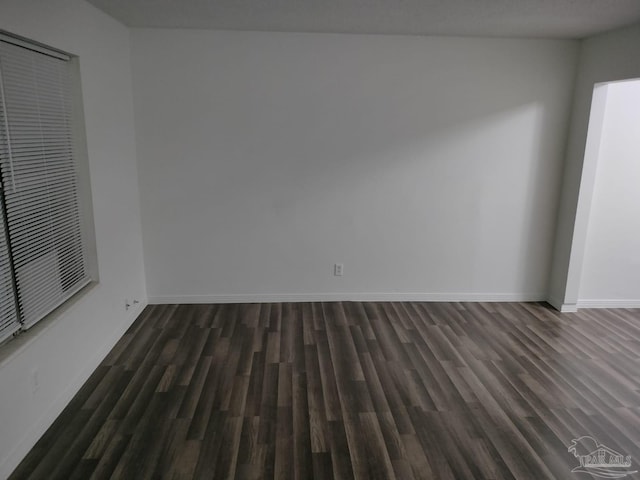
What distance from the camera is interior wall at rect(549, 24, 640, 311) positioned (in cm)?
370

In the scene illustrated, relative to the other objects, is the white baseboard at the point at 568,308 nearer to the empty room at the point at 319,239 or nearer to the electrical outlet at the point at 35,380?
the empty room at the point at 319,239

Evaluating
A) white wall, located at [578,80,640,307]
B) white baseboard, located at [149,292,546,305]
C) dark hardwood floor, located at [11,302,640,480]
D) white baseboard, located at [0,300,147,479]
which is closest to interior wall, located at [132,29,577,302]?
white baseboard, located at [149,292,546,305]

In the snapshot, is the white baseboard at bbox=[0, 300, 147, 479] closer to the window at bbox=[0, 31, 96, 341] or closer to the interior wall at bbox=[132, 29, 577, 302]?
the window at bbox=[0, 31, 96, 341]

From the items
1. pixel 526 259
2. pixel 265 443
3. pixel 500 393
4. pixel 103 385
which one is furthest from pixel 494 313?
pixel 103 385

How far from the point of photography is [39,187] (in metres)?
2.54

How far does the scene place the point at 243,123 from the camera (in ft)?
13.6

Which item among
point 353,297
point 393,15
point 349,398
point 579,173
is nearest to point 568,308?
point 579,173

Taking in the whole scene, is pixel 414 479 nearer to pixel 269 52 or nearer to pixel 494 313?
pixel 494 313

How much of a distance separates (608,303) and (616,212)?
3.16ft

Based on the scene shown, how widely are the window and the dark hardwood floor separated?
2.57 ft

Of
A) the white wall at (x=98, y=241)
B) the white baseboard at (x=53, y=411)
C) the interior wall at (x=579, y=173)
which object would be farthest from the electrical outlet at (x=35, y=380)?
the interior wall at (x=579, y=173)

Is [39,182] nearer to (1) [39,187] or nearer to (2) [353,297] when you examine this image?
(1) [39,187]

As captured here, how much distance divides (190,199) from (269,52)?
1584 mm

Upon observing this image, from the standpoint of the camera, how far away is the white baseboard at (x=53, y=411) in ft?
7.24
